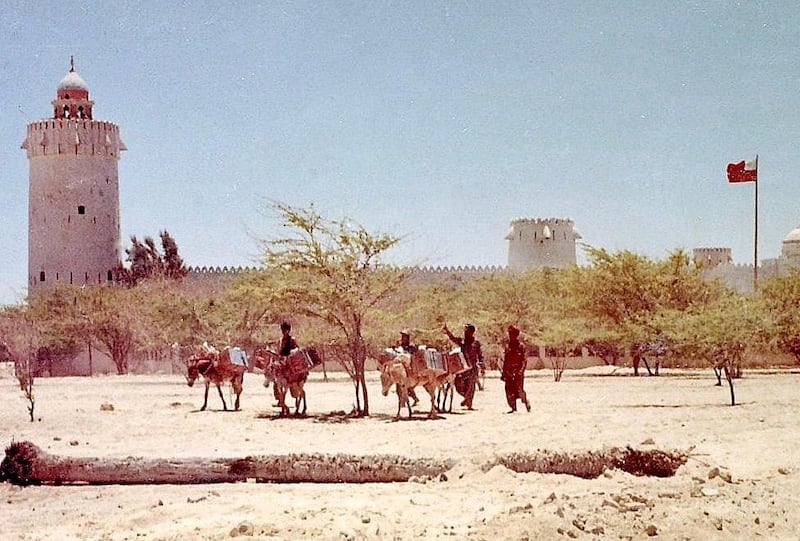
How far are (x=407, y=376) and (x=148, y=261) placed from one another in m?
37.8

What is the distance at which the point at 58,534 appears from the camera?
8484 millimetres

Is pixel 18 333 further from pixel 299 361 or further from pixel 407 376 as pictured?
pixel 407 376

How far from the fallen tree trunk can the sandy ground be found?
171mm

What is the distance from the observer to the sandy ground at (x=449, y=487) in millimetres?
7875

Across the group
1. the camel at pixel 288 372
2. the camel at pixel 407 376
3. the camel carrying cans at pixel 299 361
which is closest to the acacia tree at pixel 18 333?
the camel at pixel 288 372

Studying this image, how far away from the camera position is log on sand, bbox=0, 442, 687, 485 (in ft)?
33.4

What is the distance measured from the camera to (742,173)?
120 feet

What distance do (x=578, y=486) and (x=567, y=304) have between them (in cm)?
2606

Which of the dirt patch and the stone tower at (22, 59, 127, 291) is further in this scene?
the stone tower at (22, 59, 127, 291)

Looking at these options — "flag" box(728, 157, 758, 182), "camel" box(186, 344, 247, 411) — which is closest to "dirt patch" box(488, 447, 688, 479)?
"camel" box(186, 344, 247, 411)

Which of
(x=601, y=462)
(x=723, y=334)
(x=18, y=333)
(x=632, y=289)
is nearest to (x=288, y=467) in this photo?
(x=601, y=462)

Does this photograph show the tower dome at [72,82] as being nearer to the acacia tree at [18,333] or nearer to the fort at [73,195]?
the fort at [73,195]

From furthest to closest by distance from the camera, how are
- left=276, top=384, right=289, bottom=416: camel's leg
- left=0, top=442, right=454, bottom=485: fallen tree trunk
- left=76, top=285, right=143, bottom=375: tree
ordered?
left=76, top=285, right=143, bottom=375: tree → left=276, top=384, right=289, bottom=416: camel's leg → left=0, top=442, right=454, bottom=485: fallen tree trunk

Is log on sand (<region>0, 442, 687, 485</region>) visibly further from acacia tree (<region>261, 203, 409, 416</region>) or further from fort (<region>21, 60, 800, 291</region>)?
fort (<region>21, 60, 800, 291</region>)
